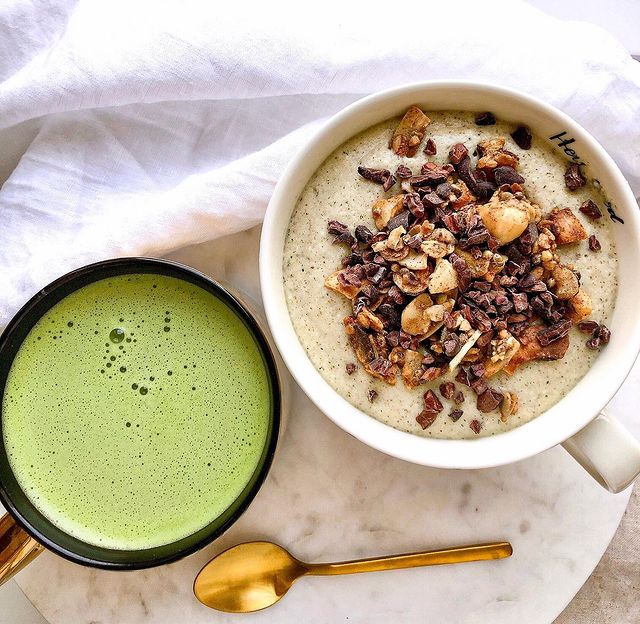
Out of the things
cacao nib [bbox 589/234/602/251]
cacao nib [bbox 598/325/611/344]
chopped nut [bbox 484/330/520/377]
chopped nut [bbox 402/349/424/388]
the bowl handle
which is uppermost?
cacao nib [bbox 589/234/602/251]

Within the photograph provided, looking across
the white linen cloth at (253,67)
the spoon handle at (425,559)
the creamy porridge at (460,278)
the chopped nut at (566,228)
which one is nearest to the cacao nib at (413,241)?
the creamy porridge at (460,278)

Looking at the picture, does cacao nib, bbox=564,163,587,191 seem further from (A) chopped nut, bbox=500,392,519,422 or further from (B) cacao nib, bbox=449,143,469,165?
(A) chopped nut, bbox=500,392,519,422

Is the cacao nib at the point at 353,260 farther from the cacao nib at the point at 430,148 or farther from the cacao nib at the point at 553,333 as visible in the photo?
the cacao nib at the point at 553,333

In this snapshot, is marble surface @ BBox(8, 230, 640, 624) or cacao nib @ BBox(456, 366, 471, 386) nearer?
cacao nib @ BBox(456, 366, 471, 386)

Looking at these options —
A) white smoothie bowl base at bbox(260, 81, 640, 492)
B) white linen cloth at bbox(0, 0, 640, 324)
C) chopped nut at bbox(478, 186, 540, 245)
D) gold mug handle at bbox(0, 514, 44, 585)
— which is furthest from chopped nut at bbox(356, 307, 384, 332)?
gold mug handle at bbox(0, 514, 44, 585)

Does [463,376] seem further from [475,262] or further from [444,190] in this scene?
[444,190]

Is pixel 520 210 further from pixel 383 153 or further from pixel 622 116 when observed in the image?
pixel 622 116

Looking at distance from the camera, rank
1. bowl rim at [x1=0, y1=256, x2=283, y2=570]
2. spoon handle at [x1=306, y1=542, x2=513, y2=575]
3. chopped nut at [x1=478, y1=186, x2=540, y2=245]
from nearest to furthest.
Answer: chopped nut at [x1=478, y1=186, x2=540, y2=245] → bowl rim at [x1=0, y1=256, x2=283, y2=570] → spoon handle at [x1=306, y1=542, x2=513, y2=575]
